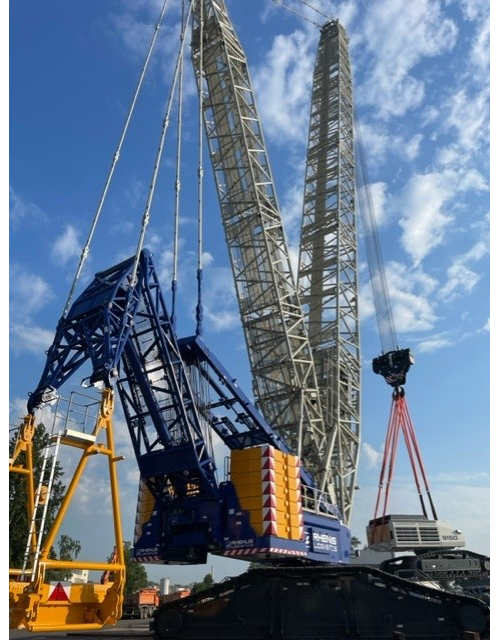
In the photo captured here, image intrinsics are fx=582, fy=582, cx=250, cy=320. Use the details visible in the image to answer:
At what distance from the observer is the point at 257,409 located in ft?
69.9

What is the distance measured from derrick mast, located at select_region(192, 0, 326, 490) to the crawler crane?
70mm

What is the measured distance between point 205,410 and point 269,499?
15.2 feet

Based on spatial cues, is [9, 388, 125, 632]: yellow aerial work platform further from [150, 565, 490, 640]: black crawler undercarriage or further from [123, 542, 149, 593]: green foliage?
[123, 542, 149, 593]: green foliage

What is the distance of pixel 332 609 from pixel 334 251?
75.0 ft

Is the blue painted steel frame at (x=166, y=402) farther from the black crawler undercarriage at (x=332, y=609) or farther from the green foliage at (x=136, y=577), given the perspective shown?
the green foliage at (x=136, y=577)

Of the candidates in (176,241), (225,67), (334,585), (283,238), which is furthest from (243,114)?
(334,585)

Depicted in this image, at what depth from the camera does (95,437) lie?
1087 centimetres

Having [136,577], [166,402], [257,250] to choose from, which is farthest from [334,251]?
[136,577]

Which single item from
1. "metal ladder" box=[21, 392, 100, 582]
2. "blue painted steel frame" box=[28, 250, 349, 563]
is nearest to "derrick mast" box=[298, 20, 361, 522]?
"blue painted steel frame" box=[28, 250, 349, 563]

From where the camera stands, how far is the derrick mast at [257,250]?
81.5 feet

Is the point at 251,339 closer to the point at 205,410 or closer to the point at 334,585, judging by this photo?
the point at 205,410

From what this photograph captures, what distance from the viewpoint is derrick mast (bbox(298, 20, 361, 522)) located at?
27.5m

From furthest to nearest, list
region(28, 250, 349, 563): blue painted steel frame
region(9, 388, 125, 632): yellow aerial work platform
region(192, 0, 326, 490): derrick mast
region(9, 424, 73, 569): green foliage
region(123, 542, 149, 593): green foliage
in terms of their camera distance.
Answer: region(123, 542, 149, 593): green foliage
region(9, 424, 73, 569): green foliage
region(192, 0, 326, 490): derrick mast
region(28, 250, 349, 563): blue painted steel frame
region(9, 388, 125, 632): yellow aerial work platform

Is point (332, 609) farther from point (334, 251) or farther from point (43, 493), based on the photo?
point (334, 251)
